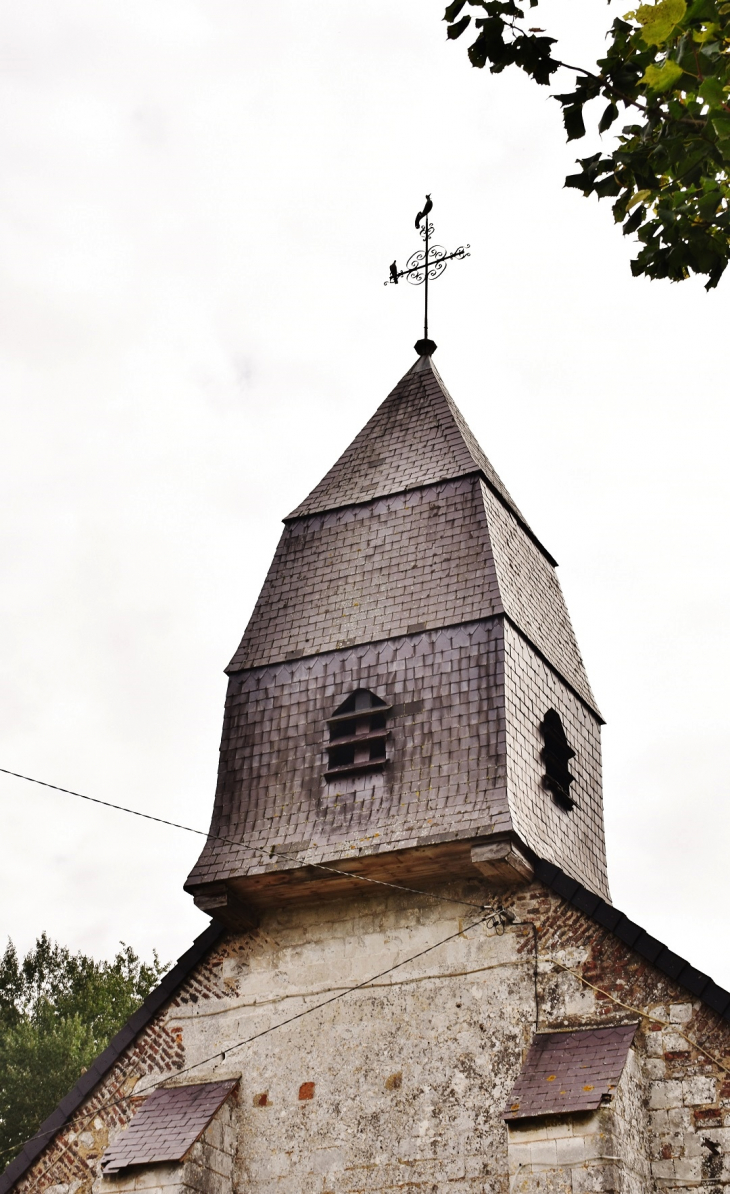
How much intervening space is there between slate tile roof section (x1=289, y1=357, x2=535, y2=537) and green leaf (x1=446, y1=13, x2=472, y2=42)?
916 cm

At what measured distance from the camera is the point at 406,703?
14102 millimetres

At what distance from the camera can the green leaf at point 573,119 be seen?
20.7 ft

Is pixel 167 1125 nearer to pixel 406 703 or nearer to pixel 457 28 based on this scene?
pixel 406 703

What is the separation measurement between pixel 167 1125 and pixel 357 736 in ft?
13.3

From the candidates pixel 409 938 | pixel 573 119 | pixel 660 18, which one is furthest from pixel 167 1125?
pixel 660 18

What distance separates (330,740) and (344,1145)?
12.9 feet

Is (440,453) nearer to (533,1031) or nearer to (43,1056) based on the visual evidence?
(533,1031)

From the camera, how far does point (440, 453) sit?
16.0 m

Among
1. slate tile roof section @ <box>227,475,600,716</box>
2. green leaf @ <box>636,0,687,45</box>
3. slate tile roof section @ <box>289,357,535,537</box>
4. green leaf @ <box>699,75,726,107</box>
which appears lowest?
green leaf @ <box>699,75,726,107</box>

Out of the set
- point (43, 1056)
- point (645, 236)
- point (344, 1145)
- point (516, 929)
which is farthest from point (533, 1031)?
point (43, 1056)

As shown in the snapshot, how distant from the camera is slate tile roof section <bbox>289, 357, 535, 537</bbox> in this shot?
1591 centimetres

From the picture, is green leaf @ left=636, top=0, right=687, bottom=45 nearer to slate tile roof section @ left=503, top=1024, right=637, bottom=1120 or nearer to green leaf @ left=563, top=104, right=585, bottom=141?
green leaf @ left=563, top=104, right=585, bottom=141

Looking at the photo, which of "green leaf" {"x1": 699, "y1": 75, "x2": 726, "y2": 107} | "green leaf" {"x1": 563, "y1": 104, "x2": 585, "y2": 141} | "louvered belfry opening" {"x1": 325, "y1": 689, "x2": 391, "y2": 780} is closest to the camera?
"green leaf" {"x1": 699, "y1": 75, "x2": 726, "y2": 107}

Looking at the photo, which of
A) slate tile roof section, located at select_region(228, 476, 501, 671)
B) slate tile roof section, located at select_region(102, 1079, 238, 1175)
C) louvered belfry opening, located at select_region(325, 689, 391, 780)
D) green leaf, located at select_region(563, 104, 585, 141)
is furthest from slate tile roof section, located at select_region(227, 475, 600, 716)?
green leaf, located at select_region(563, 104, 585, 141)
